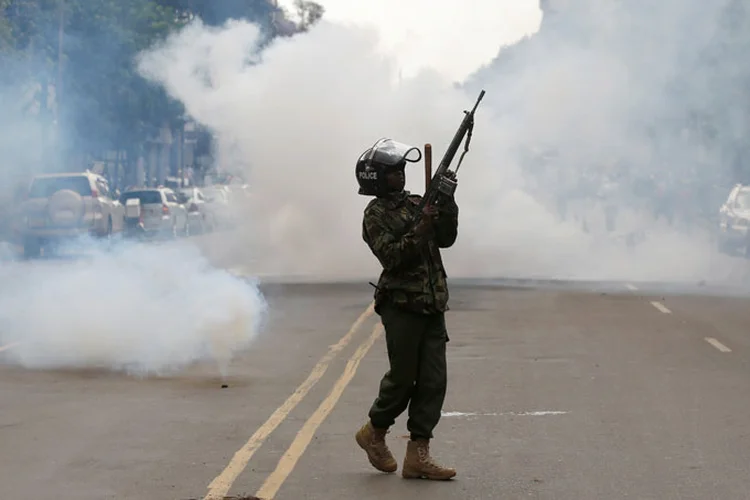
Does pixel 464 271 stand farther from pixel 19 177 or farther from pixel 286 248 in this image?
pixel 19 177

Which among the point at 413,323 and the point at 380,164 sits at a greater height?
the point at 380,164

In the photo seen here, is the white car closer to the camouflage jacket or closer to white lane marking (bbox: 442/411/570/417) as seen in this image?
white lane marking (bbox: 442/411/570/417)

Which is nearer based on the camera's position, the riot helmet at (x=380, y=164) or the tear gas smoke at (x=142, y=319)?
the riot helmet at (x=380, y=164)

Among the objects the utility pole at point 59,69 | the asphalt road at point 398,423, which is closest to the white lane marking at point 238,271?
the asphalt road at point 398,423

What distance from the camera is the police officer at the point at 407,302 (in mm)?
8242

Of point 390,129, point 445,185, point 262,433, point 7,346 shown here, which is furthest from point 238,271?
point 445,185

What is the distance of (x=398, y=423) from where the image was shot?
417 inches

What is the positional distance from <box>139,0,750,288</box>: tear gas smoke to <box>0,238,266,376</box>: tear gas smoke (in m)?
11.9

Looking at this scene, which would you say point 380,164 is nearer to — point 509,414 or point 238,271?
point 509,414

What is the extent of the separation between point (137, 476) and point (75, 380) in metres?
4.41

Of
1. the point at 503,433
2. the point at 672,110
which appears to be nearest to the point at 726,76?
the point at 672,110

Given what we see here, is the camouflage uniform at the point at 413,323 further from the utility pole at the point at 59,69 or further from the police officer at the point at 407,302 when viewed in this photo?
the utility pole at the point at 59,69

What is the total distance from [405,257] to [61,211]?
28.1 metres

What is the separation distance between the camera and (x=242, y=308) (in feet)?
46.7
